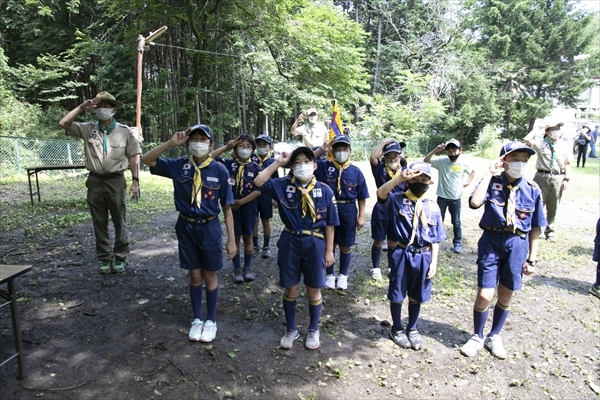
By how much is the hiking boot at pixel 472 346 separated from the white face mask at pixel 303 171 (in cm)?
230

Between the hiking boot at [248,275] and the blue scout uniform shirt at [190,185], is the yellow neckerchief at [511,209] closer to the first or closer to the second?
the blue scout uniform shirt at [190,185]

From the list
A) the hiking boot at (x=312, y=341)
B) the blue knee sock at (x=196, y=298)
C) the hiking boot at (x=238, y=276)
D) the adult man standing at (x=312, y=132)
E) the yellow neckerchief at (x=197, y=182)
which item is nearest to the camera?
the yellow neckerchief at (x=197, y=182)

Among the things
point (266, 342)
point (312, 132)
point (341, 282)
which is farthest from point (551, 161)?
point (266, 342)

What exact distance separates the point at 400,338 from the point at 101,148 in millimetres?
4264

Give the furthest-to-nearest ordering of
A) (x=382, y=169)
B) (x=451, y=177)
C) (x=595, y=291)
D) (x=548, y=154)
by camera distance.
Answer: (x=548, y=154) < (x=451, y=177) < (x=382, y=169) < (x=595, y=291)

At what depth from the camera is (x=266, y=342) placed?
3.96 metres

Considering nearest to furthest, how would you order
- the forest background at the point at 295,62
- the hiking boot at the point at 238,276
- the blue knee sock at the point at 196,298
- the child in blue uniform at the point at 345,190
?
the blue knee sock at the point at 196,298, the child in blue uniform at the point at 345,190, the hiking boot at the point at 238,276, the forest background at the point at 295,62

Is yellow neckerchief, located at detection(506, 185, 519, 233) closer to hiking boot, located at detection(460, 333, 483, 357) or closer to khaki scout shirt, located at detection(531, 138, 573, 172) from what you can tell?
hiking boot, located at detection(460, 333, 483, 357)

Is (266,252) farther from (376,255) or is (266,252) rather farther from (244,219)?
(376,255)

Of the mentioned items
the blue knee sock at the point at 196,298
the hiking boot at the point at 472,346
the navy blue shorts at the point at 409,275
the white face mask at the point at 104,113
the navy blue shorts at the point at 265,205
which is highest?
the white face mask at the point at 104,113

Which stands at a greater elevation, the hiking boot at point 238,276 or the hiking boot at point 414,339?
the hiking boot at point 238,276

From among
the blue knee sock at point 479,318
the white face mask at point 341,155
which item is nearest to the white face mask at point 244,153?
the white face mask at point 341,155

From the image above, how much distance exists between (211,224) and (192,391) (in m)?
1.45

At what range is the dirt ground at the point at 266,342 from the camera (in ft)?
10.8
